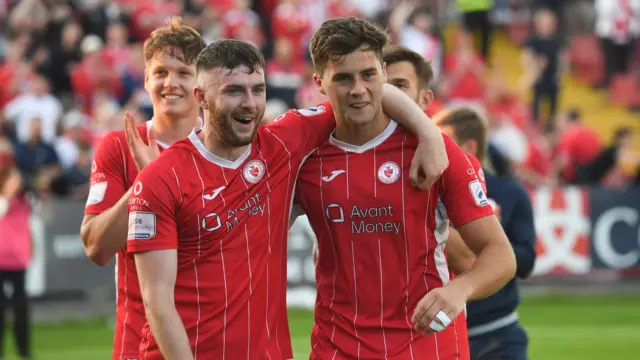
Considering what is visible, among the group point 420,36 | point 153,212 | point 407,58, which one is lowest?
point 153,212

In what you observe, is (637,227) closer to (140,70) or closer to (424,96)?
(140,70)

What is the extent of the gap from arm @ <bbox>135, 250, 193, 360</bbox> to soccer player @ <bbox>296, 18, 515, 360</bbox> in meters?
0.74

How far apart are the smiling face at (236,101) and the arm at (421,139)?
63 cm

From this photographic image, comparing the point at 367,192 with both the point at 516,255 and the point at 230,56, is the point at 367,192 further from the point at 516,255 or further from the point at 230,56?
the point at 516,255

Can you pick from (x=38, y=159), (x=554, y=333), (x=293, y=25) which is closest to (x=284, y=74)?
(x=293, y=25)

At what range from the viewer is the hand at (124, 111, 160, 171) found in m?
→ 5.20

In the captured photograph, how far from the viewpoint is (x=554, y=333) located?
1322 cm

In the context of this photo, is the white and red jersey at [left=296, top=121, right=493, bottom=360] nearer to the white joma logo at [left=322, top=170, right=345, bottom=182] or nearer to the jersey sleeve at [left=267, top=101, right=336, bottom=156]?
the white joma logo at [left=322, top=170, right=345, bottom=182]

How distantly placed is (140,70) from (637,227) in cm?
796

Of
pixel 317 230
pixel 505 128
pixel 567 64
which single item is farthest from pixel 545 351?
pixel 567 64

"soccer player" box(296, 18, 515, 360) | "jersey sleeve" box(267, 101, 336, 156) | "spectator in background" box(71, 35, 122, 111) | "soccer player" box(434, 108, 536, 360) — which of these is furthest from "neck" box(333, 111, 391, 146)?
"spectator in background" box(71, 35, 122, 111)

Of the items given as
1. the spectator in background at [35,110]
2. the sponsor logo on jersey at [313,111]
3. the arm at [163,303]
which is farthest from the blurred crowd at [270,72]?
the arm at [163,303]

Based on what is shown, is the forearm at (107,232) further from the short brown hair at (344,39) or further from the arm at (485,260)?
the arm at (485,260)

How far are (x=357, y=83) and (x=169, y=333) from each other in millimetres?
1288
